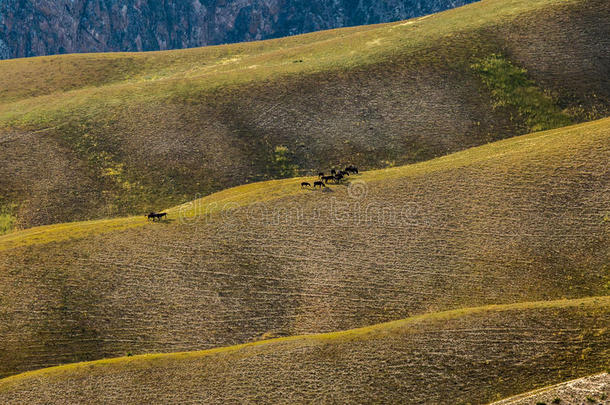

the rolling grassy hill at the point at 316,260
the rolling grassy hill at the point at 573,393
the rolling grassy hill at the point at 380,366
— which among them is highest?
the rolling grassy hill at the point at 316,260

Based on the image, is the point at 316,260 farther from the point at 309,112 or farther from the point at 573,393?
the point at 309,112

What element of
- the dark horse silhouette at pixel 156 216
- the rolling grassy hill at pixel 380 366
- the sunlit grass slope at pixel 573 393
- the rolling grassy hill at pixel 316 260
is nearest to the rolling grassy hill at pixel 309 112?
the dark horse silhouette at pixel 156 216

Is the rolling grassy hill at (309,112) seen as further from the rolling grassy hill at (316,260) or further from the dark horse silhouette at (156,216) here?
the rolling grassy hill at (316,260)

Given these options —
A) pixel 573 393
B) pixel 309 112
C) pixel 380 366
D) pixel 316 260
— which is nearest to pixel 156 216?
pixel 316 260

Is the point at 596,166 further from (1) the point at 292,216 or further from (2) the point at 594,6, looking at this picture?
(2) the point at 594,6

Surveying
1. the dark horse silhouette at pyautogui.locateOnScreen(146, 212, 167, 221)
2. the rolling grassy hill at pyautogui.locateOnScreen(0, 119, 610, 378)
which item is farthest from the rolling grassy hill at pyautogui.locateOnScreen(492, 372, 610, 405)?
the dark horse silhouette at pyautogui.locateOnScreen(146, 212, 167, 221)

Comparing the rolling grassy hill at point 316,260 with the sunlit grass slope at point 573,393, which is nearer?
the sunlit grass slope at point 573,393
